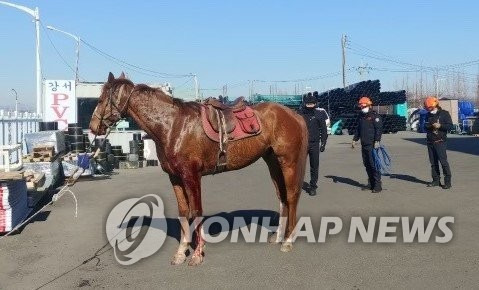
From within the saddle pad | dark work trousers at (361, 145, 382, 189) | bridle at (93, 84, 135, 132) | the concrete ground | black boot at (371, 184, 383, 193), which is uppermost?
bridle at (93, 84, 135, 132)

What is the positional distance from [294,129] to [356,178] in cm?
787

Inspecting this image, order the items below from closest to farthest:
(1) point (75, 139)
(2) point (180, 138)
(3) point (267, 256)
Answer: (2) point (180, 138) → (3) point (267, 256) → (1) point (75, 139)

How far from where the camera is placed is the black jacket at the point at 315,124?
11.4 meters

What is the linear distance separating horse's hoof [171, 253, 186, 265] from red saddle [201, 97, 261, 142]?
4.76ft

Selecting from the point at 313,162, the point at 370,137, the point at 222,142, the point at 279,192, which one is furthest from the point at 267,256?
the point at 370,137

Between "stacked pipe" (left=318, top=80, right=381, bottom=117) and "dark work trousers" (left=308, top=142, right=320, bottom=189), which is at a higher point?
"stacked pipe" (left=318, top=80, right=381, bottom=117)

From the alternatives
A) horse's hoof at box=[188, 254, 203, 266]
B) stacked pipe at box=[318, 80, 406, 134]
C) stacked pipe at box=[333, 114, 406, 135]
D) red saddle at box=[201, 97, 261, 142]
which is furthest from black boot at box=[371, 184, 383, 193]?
stacked pipe at box=[318, 80, 406, 134]

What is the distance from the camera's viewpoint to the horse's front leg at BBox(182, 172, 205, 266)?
19.9 ft

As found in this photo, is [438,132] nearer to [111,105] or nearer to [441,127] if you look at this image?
[441,127]

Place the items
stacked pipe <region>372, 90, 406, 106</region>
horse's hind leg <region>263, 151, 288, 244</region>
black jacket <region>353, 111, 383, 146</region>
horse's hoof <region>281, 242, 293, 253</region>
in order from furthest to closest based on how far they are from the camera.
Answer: stacked pipe <region>372, 90, 406, 106</region>
black jacket <region>353, 111, 383, 146</region>
horse's hind leg <region>263, 151, 288, 244</region>
horse's hoof <region>281, 242, 293, 253</region>

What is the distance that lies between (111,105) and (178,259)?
1.99 meters

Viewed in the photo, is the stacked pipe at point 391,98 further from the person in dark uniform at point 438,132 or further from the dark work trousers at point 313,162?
the dark work trousers at point 313,162

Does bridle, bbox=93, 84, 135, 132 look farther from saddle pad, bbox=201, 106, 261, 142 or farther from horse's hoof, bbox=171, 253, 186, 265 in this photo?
horse's hoof, bbox=171, 253, 186, 265

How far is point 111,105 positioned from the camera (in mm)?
6176
